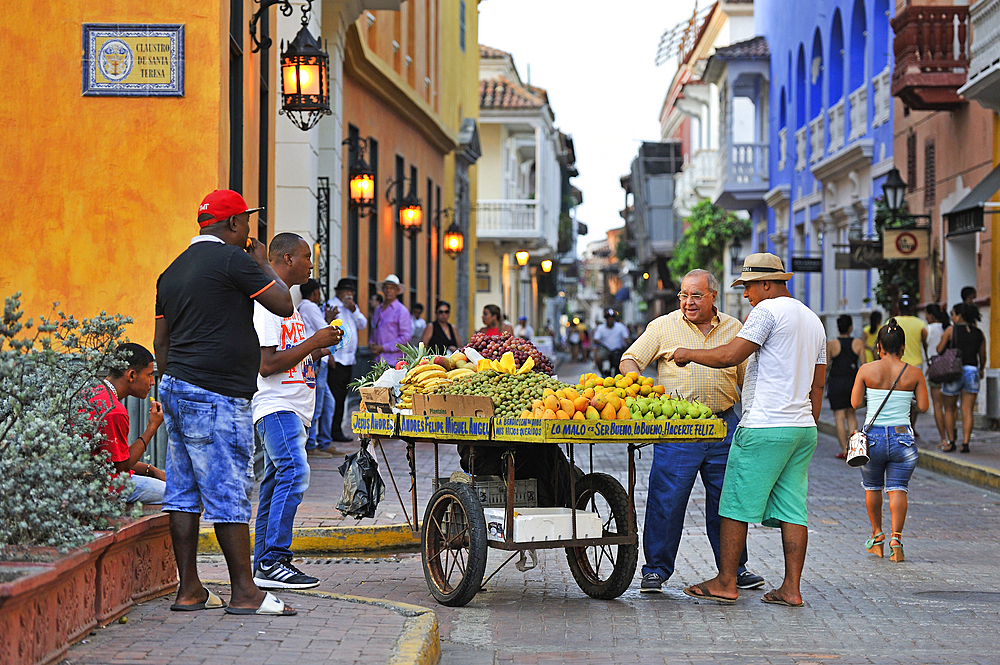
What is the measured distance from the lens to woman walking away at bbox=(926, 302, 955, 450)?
15.9 m

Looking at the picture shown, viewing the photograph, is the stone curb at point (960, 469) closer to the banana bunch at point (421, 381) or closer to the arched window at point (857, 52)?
the banana bunch at point (421, 381)

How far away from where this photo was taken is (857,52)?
27141mm

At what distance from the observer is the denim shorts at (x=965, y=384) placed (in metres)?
15.6

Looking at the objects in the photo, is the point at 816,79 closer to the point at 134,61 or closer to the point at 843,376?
the point at 843,376

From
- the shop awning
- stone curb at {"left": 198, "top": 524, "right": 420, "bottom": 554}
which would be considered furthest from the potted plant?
the shop awning

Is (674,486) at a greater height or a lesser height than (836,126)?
lesser

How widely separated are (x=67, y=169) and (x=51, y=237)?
565mm

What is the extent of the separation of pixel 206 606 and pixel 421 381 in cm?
204

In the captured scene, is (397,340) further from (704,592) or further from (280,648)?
(280,648)

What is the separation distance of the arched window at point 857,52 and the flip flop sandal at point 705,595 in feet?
71.1

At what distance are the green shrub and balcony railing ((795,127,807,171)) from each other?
27.7 metres

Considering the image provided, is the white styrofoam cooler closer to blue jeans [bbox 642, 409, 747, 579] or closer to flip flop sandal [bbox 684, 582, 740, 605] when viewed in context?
blue jeans [bbox 642, 409, 747, 579]

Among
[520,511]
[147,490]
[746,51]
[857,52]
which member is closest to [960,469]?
[520,511]

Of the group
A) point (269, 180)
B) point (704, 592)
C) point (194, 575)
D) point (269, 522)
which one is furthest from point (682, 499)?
point (269, 180)
